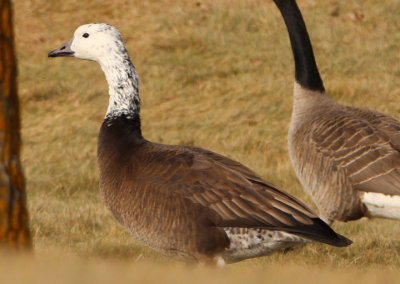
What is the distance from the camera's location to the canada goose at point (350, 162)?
7938 millimetres

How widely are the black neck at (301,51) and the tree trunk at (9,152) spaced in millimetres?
5148

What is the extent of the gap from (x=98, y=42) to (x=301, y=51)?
3.34m

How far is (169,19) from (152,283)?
1526cm

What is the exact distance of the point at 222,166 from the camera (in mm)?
6484

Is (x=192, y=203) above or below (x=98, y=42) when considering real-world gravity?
below

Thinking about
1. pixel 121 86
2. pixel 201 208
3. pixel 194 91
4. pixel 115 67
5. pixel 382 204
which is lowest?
pixel 382 204

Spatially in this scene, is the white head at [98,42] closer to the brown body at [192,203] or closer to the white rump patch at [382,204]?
the brown body at [192,203]

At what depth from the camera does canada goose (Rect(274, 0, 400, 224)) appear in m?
7.94

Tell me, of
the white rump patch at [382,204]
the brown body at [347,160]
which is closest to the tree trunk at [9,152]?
the brown body at [347,160]

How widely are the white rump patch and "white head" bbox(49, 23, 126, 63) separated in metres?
3.10

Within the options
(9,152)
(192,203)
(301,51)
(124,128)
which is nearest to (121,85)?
(124,128)

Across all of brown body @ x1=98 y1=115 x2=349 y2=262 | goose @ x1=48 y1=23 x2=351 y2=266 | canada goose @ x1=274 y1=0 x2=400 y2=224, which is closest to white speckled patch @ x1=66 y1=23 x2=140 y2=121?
goose @ x1=48 y1=23 x2=351 y2=266

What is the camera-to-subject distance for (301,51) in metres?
9.83

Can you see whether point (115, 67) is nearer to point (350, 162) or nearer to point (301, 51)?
point (350, 162)
